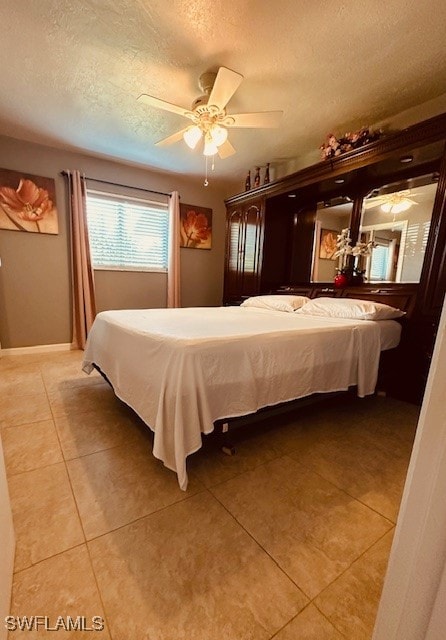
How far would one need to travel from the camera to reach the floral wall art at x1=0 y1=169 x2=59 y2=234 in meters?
3.12

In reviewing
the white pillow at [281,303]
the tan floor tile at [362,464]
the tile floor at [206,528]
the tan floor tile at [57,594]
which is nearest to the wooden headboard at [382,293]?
the white pillow at [281,303]

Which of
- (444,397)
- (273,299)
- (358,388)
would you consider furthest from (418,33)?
(444,397)

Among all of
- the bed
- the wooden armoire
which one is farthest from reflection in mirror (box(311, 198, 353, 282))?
the bed

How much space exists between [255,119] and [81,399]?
2.68 meters

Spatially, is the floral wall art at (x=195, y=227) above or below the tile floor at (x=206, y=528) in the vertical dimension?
above

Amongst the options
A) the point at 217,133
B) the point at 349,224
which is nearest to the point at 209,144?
the point at 217,133

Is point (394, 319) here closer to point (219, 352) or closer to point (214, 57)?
point (219, 352)

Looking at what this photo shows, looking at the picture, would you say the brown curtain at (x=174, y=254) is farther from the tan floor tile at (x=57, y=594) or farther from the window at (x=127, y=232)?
the tan floor tile at (x=57, y=594)

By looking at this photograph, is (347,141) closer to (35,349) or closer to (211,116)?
(211,116)

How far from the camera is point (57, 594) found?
84cm

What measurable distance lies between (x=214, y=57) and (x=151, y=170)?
2317 mm

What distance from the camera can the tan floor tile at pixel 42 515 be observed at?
981mm

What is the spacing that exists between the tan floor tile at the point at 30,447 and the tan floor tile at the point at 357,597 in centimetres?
143

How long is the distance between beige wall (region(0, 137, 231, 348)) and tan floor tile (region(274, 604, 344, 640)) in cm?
387
